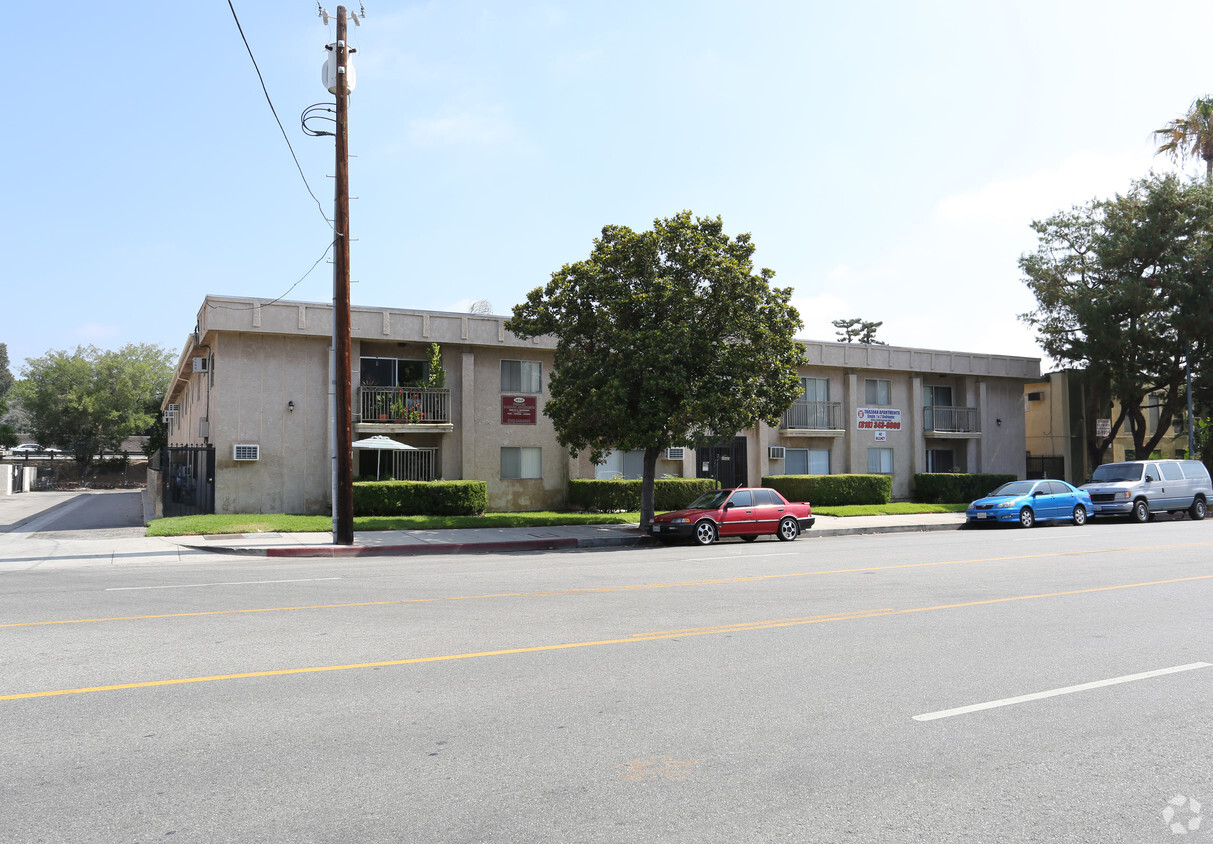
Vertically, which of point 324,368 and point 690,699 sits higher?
point 324,368

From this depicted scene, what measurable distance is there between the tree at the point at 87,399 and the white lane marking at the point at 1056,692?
6564cm

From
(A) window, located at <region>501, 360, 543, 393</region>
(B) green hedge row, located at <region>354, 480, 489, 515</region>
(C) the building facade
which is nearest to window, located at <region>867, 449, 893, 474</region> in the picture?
(C) the building facade

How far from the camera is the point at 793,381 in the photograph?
73.5ft

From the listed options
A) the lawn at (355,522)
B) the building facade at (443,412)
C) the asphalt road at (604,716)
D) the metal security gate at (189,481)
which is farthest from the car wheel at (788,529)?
the metal security gate at (189,481)

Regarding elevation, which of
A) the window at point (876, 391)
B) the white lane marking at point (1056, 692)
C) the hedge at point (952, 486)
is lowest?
the white lane marking at point (1056, 692)

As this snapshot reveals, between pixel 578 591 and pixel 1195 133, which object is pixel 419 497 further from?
pixel 1195 133

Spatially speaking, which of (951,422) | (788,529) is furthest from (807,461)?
(788,529)

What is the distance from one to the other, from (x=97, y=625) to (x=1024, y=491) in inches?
944

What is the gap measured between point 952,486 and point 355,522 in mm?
24187

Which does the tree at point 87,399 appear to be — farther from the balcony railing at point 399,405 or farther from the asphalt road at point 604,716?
the asphalt road at point 604,716

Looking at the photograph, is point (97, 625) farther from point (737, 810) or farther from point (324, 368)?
point (324, 368)

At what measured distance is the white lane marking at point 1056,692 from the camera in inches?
211

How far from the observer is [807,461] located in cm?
3394

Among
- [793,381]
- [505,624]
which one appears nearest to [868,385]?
[793,381]
